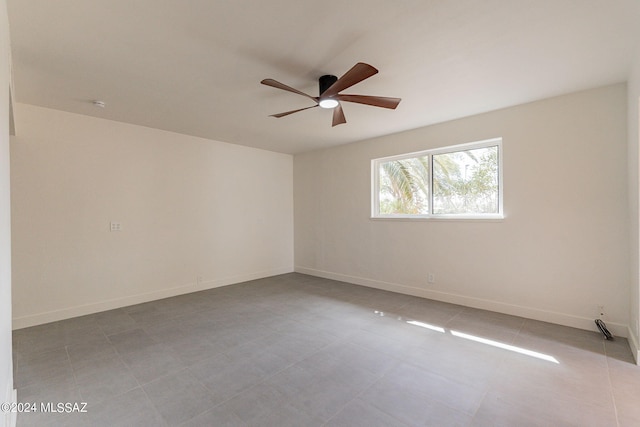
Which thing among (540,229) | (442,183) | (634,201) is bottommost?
(540,229)

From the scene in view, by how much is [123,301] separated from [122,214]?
1.20 meters

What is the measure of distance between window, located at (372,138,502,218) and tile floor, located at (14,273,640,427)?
1409 mm

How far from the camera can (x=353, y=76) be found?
2.06 metres

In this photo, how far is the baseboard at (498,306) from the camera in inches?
112

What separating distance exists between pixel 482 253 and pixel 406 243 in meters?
1.06

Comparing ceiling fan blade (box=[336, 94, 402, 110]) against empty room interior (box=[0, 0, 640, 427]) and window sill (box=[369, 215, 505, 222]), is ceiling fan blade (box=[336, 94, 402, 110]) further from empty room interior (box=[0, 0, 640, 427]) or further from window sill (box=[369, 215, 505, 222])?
window sill (box=[369, 215, 505, 222])

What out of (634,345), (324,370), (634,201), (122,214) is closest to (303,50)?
(324,370)

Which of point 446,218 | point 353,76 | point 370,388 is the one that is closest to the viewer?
point 370,388

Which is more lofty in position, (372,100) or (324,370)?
(372,100)

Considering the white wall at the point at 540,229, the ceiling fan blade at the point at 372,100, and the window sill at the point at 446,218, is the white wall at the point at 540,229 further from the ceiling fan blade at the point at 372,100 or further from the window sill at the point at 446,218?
the ceiling fan blade at the point at 372,100

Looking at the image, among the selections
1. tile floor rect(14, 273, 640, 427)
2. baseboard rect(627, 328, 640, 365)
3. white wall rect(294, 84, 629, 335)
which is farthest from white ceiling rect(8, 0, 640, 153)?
tile floor rect(14, 273, 640, 427)

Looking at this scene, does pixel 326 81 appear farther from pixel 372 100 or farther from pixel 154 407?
pixel 154 407

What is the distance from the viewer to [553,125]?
3023mm

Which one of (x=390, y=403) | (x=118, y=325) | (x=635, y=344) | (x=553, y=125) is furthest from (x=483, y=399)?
(x=118, y=325)
